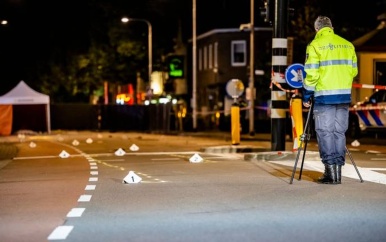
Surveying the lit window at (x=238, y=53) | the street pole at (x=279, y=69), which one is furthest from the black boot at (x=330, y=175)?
the lit window at (x=238, y=53)

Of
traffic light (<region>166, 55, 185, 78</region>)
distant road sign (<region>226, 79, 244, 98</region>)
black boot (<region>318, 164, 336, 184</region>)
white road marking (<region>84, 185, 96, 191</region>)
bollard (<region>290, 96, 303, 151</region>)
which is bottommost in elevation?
white road marking (<region>84, 185, 96, 191</region>)

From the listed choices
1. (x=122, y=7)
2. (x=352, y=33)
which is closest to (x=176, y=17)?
(x=122, y=7)

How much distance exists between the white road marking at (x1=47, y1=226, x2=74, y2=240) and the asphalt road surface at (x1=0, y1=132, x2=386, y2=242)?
11mm

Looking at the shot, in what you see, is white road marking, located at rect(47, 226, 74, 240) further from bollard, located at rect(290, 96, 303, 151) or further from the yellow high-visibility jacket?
bollard, located at rect(290, 96, 303, 151)

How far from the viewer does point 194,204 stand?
388 inches

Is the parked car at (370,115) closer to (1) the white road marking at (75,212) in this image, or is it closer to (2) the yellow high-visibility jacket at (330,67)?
(2) the yellow high-visibility jacket at (330,67)

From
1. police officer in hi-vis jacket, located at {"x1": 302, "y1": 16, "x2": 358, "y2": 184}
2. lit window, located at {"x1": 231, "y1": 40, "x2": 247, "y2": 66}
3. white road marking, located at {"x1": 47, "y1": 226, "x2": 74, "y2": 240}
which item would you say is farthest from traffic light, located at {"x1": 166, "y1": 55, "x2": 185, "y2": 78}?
white road marking, located at {"x1": 47, "y1": 226, "x2": 74, "y2": 240}

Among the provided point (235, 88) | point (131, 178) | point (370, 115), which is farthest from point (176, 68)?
point (131, 178)

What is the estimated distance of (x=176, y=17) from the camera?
66938 mm

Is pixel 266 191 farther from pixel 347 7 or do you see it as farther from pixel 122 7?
pixel 122 7

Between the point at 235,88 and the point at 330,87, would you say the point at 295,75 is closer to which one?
the point at 330,87

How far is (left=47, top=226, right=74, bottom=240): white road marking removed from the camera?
7.80 metres

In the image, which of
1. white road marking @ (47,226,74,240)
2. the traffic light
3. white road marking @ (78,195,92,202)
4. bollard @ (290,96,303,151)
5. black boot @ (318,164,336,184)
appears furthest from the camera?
the traffic light

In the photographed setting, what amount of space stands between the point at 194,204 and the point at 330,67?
3061 mm
